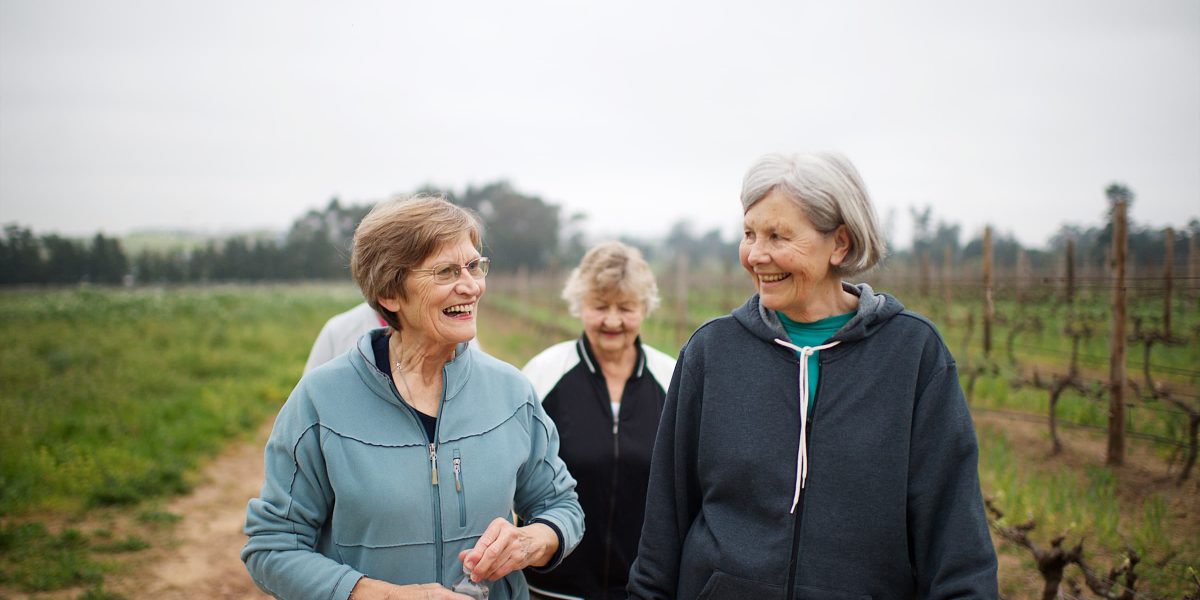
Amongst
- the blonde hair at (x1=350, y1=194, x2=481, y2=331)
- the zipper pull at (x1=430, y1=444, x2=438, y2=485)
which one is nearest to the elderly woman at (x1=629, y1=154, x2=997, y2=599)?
the zipper pull at (x1=430, y1=444, x2=438, y2=485)

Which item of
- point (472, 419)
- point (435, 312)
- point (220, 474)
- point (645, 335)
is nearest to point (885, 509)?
A: point (472, 419)

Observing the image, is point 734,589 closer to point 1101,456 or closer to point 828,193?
point 828,193

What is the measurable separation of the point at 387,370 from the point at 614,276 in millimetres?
1188

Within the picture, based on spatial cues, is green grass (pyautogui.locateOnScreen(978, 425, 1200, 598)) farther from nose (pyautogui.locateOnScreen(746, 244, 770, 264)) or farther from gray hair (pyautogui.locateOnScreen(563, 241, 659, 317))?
nose (pyautogui.locateOnScreen(746, 244, 770, 264))

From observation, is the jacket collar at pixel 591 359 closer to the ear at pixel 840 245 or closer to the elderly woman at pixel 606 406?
the elderly woman at pixel 606 406

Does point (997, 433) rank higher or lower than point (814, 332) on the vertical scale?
lower

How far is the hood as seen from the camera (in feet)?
5.07

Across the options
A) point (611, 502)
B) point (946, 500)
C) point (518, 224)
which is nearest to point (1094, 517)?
point (611, 502)

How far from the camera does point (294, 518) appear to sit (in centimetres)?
163

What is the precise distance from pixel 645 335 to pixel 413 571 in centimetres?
1410

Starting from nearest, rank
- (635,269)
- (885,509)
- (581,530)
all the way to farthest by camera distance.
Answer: (885,509)
(581,530)
(635,269)

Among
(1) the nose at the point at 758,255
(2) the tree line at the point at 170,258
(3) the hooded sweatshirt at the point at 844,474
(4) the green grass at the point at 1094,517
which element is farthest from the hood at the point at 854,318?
(2) the tree line at the point at 170,258

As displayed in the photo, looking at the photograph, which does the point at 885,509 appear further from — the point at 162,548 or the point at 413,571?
the point at 162,548

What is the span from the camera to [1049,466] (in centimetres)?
548
